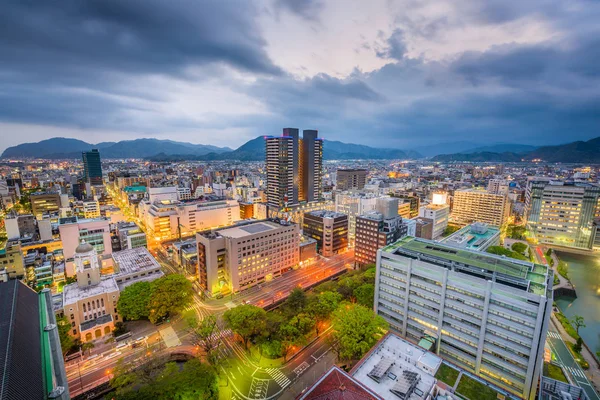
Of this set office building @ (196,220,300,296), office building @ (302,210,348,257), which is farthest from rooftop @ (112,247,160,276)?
office building @ (302,210,348,257)

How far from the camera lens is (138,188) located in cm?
18012

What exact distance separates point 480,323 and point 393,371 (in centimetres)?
1841

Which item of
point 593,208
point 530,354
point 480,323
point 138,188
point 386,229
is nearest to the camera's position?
Answer: point 530,354

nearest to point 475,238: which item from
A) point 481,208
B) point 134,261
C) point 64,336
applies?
point 481,208

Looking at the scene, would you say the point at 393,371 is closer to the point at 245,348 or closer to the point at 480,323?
the point at 480,323

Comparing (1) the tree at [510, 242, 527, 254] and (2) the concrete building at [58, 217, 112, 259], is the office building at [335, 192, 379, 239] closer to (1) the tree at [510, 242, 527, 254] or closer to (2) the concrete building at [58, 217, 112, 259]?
(1) the tree at [510, 242, 527, 254]

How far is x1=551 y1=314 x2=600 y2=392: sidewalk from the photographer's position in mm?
45963

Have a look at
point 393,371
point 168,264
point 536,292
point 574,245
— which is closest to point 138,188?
point 168,264

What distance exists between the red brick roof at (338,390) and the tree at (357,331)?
13.6m

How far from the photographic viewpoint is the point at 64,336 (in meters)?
48.5

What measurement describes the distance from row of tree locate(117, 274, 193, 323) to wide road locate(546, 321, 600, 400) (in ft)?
248

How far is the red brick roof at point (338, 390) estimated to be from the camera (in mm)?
28531

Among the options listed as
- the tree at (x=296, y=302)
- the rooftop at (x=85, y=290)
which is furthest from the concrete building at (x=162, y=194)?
the tree at (x=296, y=302)

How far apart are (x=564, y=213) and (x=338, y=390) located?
414 feet
